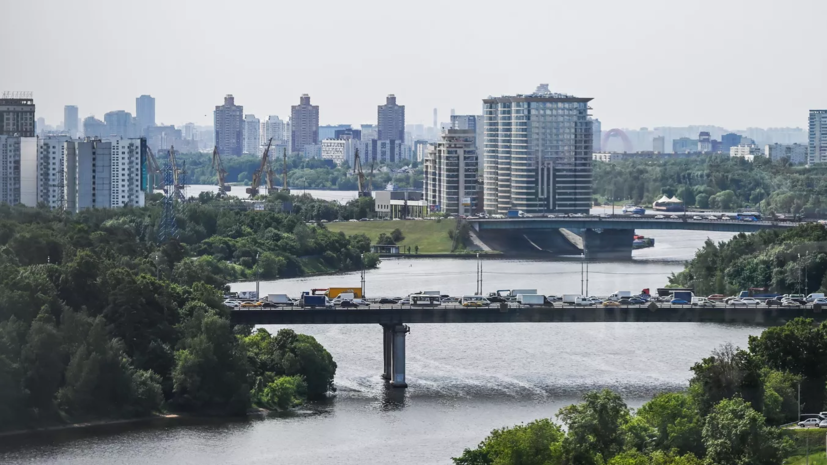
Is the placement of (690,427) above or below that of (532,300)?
below

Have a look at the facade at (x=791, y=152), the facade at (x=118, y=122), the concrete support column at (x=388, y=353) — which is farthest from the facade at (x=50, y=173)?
the facade at (x=791, y=152)

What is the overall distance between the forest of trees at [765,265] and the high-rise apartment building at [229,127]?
4579 inches

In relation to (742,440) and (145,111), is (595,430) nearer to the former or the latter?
(742,440)

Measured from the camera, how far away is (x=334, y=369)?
3170cm

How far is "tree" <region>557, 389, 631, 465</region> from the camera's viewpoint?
2208 centimetres

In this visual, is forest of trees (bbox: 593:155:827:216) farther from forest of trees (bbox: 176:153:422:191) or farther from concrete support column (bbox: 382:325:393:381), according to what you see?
concrete support column (bbox: 382:325:393:381)

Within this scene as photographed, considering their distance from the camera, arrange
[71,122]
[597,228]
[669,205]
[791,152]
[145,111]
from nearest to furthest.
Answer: [597,228], [669,205], [71,122], [791,152], [145,111]

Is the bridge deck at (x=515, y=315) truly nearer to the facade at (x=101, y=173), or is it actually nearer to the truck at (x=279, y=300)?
the truck at (x=279, y=300)

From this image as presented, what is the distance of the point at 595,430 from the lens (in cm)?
2270

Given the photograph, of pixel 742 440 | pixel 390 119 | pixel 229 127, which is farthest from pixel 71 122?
pixel 742 440

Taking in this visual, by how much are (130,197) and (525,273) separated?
2352 cm

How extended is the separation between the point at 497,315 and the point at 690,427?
36.0 ft

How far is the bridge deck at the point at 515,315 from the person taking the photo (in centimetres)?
3375

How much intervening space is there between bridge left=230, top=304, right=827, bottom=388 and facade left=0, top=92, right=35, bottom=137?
44566 millimetres
